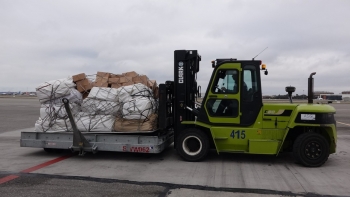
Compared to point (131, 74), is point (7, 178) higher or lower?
lower

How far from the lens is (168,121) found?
847 cm

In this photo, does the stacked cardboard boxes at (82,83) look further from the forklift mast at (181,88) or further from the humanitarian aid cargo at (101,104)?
the forklift mast at (181,88)

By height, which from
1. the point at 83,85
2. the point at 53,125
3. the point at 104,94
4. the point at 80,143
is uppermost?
the point at 83,85

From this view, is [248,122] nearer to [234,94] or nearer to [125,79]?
[234,94]

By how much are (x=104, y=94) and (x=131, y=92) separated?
0.75 metres

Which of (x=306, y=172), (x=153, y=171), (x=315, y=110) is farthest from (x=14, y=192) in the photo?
(x=315, y=110)

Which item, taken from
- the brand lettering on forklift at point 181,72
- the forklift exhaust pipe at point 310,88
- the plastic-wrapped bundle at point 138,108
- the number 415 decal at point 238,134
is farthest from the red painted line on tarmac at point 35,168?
the forklift exhaust pipe at point 310,88

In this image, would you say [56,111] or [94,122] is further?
[56,111]

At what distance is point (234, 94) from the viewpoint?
764cm

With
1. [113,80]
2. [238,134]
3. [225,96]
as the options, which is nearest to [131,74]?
[113,80]

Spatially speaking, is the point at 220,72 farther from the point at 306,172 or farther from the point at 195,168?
the point at 306,172

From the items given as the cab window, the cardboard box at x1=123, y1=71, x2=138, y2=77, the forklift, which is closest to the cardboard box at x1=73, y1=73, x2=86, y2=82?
the cardboard box at x1=123, y1=71, x2=138, y2=77

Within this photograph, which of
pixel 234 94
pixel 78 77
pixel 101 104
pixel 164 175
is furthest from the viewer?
pixel 78 77

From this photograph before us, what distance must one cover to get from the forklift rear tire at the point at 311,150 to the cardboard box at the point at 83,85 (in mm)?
5684
